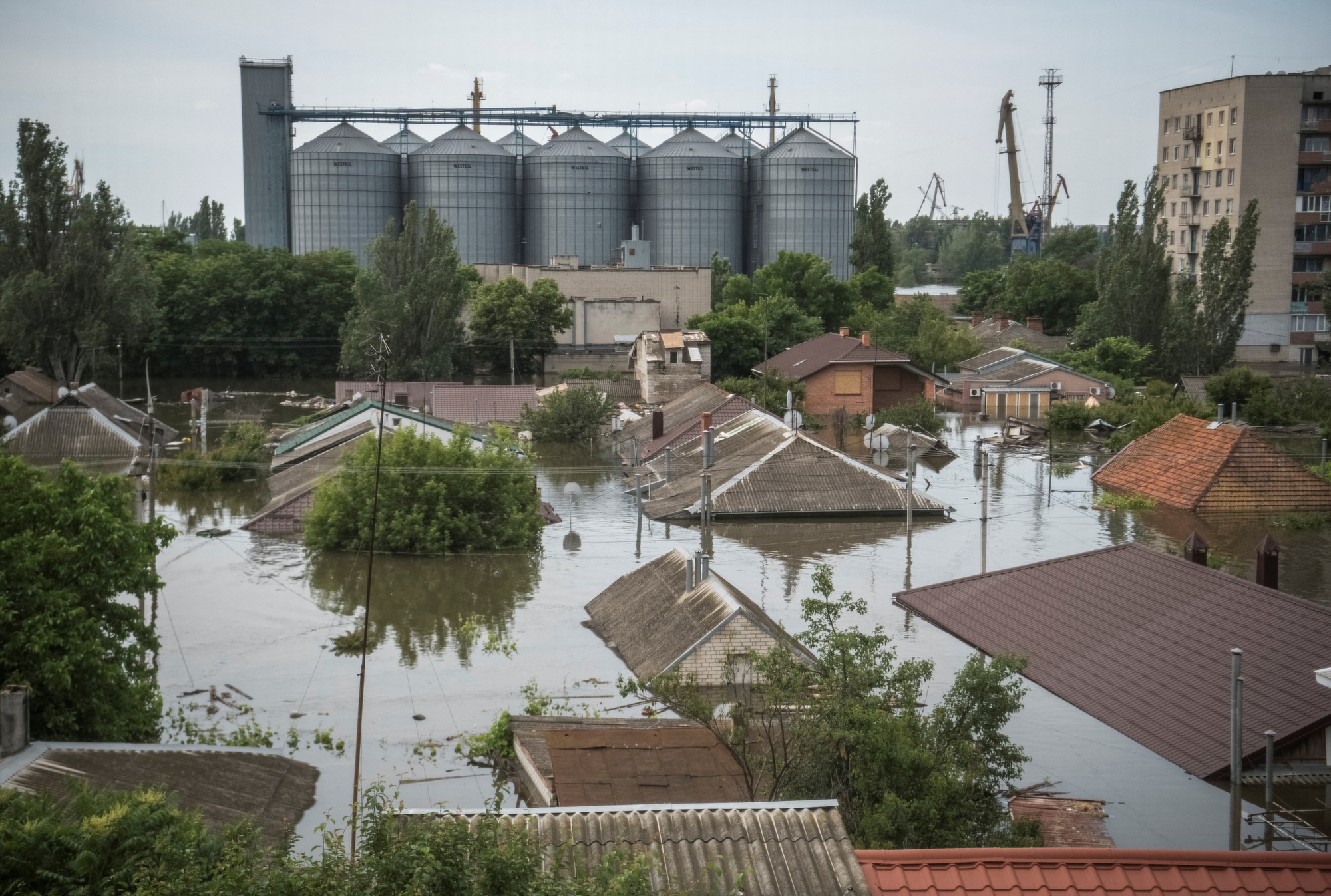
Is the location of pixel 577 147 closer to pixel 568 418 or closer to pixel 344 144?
pixel 344 144

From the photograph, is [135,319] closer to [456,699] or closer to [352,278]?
[352,278]

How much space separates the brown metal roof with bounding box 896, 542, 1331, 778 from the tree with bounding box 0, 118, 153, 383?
40629mm

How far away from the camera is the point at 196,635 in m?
23.5

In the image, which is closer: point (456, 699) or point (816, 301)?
point (456, 699)

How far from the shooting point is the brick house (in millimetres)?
52062

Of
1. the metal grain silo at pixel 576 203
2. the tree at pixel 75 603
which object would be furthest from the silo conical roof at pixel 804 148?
the tree at pixel 75 603

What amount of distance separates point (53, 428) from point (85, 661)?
26.4 m

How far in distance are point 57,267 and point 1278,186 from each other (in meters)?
54.1

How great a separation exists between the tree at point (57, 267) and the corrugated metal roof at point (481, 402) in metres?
14.0

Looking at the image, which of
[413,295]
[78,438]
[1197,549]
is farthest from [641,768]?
[413,295]

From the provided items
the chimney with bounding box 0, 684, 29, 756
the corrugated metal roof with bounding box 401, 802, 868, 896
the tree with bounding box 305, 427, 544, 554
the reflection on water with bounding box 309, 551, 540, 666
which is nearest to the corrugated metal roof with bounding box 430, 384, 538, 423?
the tree with bounding box 305, 427, 544, 554

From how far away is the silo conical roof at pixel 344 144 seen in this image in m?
81.3

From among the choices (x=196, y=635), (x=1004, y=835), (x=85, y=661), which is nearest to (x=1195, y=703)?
(x=1004, y=835)

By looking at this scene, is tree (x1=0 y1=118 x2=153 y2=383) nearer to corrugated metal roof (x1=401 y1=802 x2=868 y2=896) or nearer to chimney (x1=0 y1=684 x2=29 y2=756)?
chimney (x1=0 y1=684 x2=29 y2=756)
